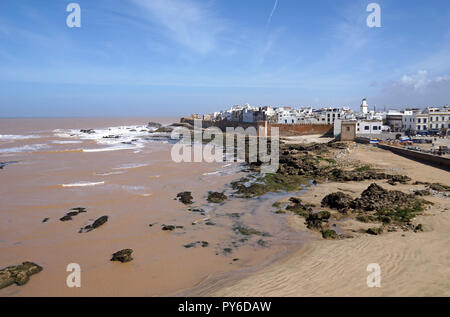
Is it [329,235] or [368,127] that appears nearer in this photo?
[329,235]

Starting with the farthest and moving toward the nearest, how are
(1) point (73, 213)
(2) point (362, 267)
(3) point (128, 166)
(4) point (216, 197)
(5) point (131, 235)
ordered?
(3) point (128, 166), (4) point (216, 197), (1) point (73, 213), (5) point (131, 235), (2) point (362, 267)

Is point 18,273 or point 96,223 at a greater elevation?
point 96,223

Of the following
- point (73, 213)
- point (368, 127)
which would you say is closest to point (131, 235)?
point (73, 213)

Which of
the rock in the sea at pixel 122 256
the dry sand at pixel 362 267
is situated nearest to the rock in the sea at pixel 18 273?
the rock in the sea at pixel 122 256

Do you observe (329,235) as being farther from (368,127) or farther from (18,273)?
(368,127)

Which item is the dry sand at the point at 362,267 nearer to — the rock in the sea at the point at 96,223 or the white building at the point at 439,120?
the rock in the sea at the point at 96,223

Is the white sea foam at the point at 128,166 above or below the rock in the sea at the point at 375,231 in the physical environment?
above
